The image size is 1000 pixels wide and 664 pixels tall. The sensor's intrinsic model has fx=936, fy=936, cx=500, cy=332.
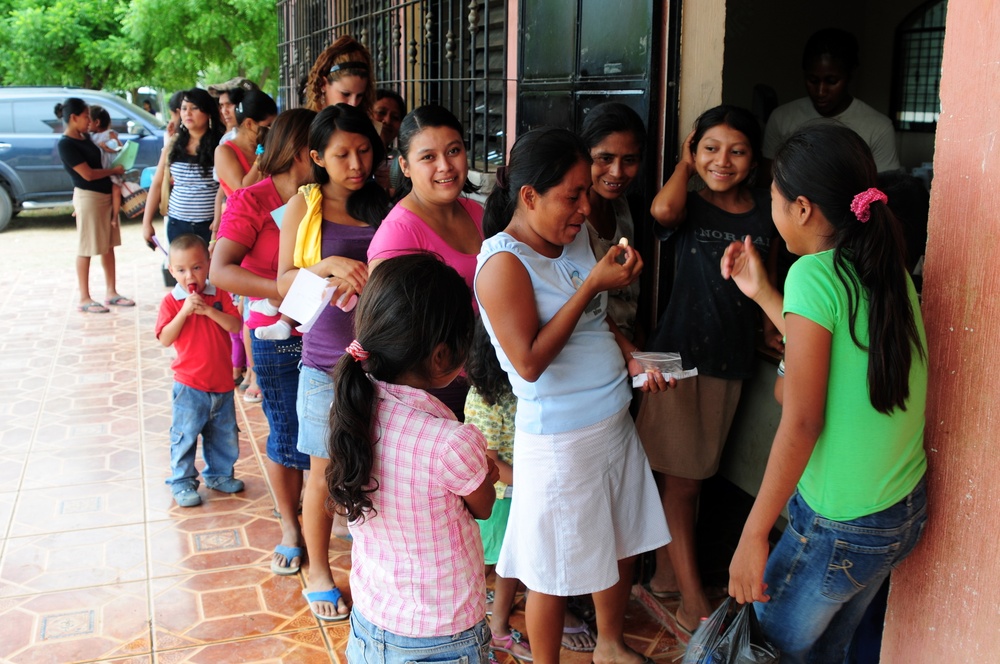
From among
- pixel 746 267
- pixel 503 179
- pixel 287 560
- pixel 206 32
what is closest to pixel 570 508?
pixel 746 267

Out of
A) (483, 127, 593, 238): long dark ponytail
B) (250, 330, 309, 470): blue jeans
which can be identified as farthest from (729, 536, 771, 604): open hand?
(250, 330, 309, 470): blue jeans

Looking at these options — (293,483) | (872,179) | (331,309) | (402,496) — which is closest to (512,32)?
(331,309)

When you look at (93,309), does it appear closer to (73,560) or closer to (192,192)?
(192,192)

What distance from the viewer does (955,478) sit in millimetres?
2143

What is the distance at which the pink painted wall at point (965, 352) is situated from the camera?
2.01 m

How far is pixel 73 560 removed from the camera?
3854 mm

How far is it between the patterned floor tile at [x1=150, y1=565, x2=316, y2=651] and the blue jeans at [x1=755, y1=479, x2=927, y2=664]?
185cm

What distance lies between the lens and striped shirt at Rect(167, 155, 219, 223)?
20.2ft

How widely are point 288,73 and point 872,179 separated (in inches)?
355

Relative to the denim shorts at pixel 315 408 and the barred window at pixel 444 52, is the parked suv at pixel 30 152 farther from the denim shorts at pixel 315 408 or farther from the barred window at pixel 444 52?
the denim shorts at pixel 315 408

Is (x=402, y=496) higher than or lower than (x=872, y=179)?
lower

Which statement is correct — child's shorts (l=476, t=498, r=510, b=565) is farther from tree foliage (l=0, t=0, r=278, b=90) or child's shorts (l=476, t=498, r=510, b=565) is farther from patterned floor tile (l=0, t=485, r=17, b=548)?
tree foliage (l=0, t=0, r=278, b=90)

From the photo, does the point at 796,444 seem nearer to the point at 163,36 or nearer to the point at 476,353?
the point at 476,353

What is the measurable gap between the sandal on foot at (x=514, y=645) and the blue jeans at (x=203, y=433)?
1.91 m
